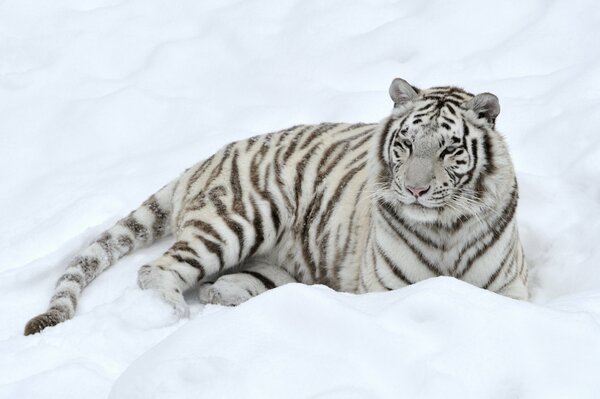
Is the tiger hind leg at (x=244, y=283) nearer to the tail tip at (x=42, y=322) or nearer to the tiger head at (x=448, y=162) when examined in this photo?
the tail tip at (x=42, y=322)

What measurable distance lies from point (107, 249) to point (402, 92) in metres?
1.60

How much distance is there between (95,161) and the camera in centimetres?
594

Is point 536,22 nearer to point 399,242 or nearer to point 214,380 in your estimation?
point 399,242

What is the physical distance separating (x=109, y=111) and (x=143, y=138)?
1.20ft

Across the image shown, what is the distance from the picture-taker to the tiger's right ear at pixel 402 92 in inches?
160

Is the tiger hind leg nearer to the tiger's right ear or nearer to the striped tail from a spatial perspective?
the striped tail

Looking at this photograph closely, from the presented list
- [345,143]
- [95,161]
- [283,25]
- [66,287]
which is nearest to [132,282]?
[66,287]

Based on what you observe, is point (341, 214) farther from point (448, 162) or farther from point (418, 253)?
point (448, 162)

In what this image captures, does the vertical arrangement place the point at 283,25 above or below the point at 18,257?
above

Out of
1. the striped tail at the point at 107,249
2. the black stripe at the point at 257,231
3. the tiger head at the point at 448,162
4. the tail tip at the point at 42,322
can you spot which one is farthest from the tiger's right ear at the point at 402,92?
the tail tip at the point at 42,322

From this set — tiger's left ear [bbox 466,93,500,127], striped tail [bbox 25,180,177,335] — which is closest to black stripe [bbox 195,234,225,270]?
striped tail [bbox 25,180,177,335]

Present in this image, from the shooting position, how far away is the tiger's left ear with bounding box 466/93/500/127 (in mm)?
3871

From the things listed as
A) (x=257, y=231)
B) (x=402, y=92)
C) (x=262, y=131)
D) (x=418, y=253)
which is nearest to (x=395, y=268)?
(x=418, y=253)

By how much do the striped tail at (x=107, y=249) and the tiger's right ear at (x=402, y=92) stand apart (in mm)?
1409
